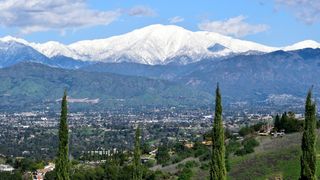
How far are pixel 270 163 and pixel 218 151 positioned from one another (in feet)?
94.3

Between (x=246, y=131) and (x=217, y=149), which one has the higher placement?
(x=217, y=149)

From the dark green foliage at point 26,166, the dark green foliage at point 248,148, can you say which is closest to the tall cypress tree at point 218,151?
the dark green foliage at point 248,148

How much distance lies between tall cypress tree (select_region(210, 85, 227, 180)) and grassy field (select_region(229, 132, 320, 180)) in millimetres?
22464

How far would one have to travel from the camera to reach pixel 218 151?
147 ft

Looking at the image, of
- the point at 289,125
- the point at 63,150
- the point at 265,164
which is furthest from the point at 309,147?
the point at 289,125

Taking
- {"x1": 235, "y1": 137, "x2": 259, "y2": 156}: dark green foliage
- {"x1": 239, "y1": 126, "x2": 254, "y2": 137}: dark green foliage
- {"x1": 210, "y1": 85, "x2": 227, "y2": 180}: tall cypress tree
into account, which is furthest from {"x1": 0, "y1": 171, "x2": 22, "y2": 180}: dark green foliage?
{"x1": 210, "y1": 85, "x2": 227, "y2": 180}: tall cypress tree

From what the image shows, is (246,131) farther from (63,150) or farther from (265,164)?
(63,150)

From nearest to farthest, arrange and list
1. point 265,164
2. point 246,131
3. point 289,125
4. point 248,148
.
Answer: point 265,164 < point 248,148 < point 289,125 < point 246,131

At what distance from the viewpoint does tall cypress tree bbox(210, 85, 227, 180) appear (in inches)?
1742

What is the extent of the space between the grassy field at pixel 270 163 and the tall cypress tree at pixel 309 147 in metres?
17.6

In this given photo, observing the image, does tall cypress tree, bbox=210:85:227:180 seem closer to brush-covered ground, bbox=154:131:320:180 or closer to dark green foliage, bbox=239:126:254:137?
brush-covered ground, bbox=154:131:320:180

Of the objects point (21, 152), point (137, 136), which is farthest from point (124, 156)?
point (21, 152)

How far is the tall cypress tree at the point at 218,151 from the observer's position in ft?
145

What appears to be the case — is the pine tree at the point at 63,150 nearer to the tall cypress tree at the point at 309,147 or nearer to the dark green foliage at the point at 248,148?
the tall cypress tree at the point at 309,147
